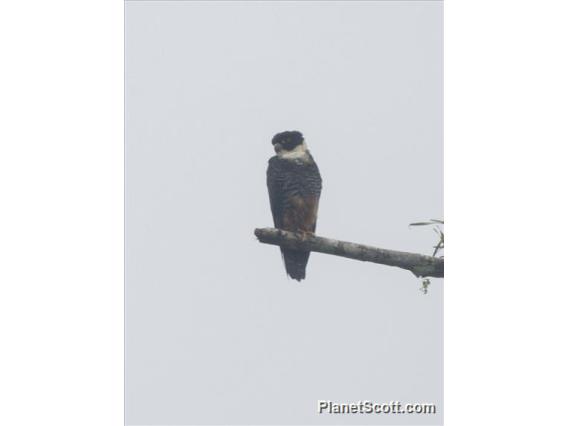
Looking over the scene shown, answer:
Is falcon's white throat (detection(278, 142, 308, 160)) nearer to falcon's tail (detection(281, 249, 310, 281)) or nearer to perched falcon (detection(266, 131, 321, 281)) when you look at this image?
perched falcon (detection(266, 131, 321, 281))

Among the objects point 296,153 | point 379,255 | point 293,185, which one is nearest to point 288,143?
point 296,153

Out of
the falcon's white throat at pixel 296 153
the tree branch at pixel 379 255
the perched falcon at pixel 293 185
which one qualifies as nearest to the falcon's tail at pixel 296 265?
the perched falcon at pixel 293 185

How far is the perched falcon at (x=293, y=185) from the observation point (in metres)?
7.08

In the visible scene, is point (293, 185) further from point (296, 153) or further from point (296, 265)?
point (296, 265)

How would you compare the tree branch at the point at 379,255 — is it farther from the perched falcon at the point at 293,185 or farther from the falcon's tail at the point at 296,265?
the perched falcon at the point at 293,185

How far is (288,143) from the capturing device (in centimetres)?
731

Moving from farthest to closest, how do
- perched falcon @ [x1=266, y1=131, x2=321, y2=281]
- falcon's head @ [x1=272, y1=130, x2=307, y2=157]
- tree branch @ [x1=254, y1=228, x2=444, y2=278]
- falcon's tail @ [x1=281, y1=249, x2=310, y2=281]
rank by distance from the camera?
falcon's head @ [x1=272, y1=130, x2=307, y2=157] < perched falcon @ [x1=266, y1=131, x2=321, y2=281] < falcon's tail @ [x1=281, y1=249, x2=310, y2=281] < tree branch @ [x1=254, y1=228, x2=444, y2=278]

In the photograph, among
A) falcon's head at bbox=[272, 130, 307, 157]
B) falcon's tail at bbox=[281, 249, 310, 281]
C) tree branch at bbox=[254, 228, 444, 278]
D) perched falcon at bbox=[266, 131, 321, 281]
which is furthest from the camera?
falcon's head at bbox=[272, 130, 307, 157]

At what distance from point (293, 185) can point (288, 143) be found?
19.5 inches

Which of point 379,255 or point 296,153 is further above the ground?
point 296,153

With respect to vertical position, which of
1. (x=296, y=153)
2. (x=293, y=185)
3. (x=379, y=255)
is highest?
(x=296, y=153)

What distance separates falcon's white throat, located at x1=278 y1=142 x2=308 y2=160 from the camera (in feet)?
23.9

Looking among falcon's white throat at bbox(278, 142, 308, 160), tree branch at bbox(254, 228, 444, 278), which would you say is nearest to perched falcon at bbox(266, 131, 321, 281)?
falcon's white throat at bbox(278, 142, 308, 160)
